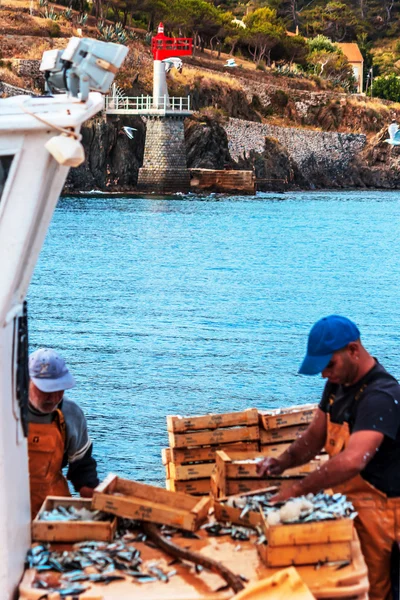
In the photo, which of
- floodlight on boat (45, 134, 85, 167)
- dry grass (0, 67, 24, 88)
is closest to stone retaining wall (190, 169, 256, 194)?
dry grass (0, 67, 24, 88)

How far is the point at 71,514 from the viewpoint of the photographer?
15.9 feet

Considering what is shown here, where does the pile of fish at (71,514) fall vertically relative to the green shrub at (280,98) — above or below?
above

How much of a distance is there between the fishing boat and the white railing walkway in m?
71.1

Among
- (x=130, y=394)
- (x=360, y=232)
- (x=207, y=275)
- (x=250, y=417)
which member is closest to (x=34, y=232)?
(x=250, y=417)

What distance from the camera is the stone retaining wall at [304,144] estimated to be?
9038 cm

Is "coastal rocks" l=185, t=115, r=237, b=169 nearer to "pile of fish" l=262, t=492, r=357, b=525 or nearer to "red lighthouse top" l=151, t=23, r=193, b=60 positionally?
"red lighthouse top" l=151, t=23, r=193, b=60

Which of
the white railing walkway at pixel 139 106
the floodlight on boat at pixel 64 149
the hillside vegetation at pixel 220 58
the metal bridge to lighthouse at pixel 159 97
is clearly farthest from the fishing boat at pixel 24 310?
the hillside vegetation at pixel 220 58

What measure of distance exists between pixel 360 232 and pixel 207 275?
2194cm

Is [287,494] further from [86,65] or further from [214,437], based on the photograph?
[86,65]

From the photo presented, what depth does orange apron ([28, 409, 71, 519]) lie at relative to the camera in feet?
16.7

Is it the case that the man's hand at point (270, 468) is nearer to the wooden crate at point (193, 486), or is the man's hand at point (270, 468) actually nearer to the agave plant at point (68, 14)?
the wooden crate at point (193, 486)

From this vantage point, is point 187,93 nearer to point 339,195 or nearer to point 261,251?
point 339,195

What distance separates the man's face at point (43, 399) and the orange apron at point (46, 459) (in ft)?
0.30

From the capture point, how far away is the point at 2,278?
4.16 metres
